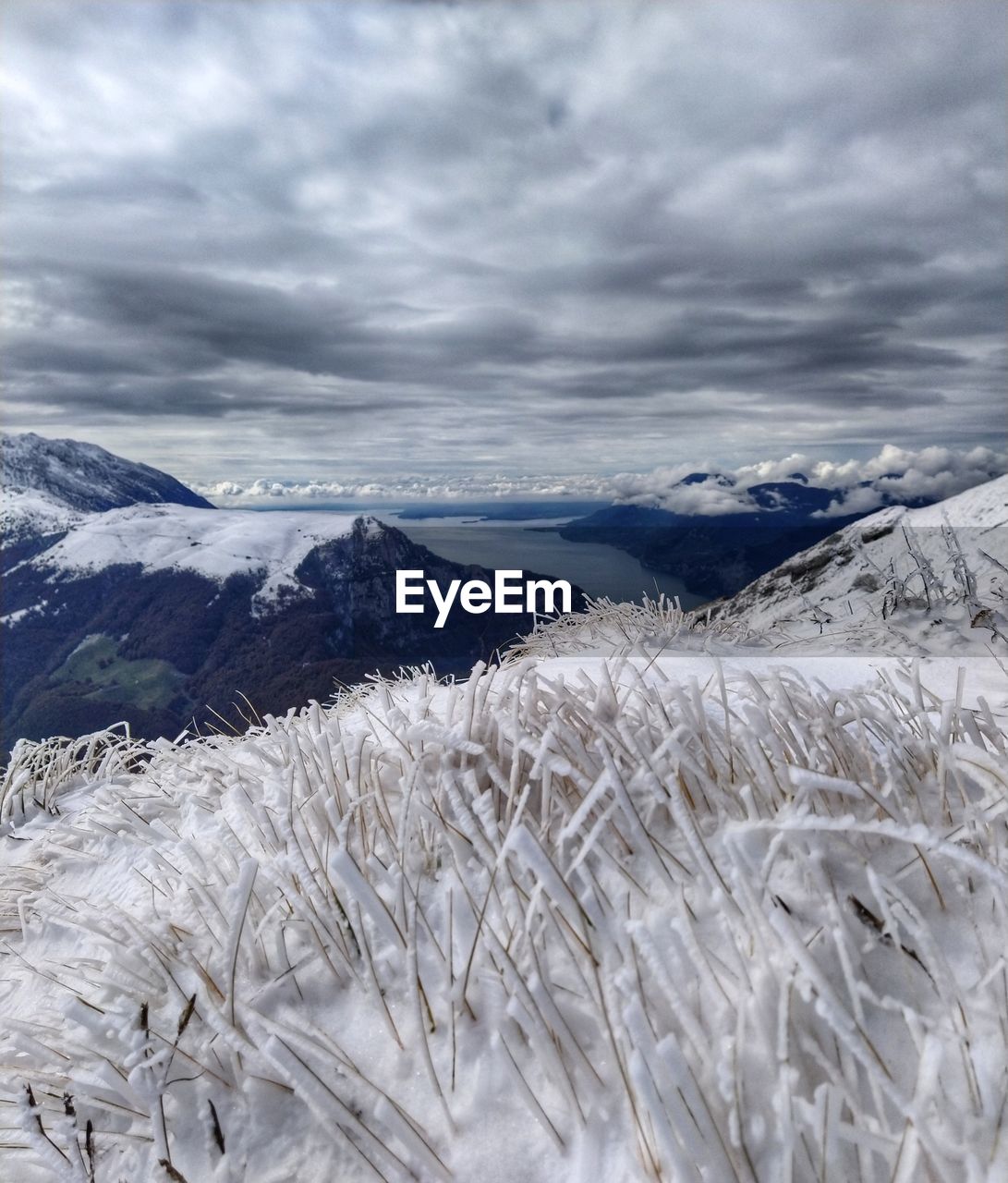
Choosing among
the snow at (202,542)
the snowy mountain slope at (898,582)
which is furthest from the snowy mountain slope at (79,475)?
the snowy mountain slope at (898,582)

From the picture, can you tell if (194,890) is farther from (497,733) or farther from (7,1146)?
(497,733)

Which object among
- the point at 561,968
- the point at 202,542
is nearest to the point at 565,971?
the point at 561,968

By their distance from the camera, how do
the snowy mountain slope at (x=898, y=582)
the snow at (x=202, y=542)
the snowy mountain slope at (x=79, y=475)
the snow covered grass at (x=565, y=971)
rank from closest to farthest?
the snow covered grass at (x=565, y=971) < the snowy mountain slope at (x=898, y=582) < the snow at (x=202, y=542) < the snowy mountain slope at (x=79, y=475)

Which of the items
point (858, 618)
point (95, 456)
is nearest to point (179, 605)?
point (858, 618)

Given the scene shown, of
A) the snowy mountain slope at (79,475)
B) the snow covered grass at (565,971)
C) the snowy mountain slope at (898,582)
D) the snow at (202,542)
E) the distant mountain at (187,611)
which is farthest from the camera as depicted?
the snowy mountain slope at (79,475)

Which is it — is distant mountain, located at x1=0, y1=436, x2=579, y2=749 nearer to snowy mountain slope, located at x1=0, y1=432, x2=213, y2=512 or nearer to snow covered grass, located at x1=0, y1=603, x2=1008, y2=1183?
snowy mountain slope, located at x1=0, y1=432, x2=213, y2=512

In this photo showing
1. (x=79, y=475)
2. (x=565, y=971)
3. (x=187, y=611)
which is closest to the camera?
(x=565, y=971)

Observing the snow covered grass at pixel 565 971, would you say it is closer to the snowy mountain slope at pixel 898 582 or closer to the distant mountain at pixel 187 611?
the snowy mountain slope at pixel 898 582

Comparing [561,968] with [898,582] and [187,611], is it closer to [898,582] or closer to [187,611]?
[898,582]

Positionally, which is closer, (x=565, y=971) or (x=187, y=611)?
(x=565, y=971)
